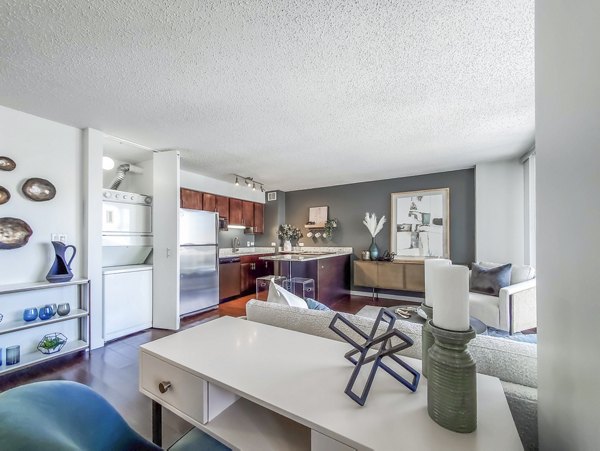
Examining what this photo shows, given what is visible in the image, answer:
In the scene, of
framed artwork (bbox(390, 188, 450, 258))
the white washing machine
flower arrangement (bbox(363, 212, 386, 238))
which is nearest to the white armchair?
framed artwork (bbox(390, 188, 450, 258))

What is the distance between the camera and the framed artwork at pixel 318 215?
573 centimetres

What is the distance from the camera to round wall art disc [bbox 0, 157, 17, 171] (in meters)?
2.27

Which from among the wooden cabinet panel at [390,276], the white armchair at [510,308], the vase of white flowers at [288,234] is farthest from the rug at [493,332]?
the vase of white flowers at [288,234]

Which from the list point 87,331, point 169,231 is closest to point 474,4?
point 169,231

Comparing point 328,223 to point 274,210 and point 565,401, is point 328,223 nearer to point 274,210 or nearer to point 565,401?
point 274,210

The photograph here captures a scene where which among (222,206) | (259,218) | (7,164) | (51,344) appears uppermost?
(7,164)

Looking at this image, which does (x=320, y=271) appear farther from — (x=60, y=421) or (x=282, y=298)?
(x=60, y=421)

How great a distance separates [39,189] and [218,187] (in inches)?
116

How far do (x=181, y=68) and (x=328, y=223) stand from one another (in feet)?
13.7

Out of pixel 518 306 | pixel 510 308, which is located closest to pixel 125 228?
pixel 510 308

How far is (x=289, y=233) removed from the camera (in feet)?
19.5

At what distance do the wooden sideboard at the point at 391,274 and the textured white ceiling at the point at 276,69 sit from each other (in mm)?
2214

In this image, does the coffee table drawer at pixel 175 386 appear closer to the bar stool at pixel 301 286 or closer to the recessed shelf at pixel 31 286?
the recessed shelf at pixel 31 286

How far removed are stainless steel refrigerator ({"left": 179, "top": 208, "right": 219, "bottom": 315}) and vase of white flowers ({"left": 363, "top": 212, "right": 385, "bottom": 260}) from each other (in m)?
2.84
